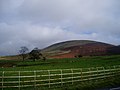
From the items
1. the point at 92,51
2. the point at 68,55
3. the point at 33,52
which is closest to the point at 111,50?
the point at 92,51

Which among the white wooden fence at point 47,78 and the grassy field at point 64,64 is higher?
the grassy field at point 64,64

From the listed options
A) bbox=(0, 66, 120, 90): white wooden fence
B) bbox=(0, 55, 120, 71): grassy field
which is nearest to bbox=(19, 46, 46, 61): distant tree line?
bbox=(0, 55, 120, 71): grassy field

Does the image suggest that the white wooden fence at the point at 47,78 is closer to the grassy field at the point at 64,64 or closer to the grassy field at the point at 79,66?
the grassy field at the point at 79,66

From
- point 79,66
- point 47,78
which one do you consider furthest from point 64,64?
point 47,78

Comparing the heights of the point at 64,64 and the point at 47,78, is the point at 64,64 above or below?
above

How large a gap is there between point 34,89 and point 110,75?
1602cm

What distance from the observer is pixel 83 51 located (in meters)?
170

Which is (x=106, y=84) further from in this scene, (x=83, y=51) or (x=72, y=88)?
(x=83, y=51)

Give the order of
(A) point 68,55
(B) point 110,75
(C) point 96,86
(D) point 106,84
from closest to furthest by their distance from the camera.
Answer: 1. (C) point 96,86
2. (D) point 106,84
3. (B) point 110,75
4. (A) point 68,55

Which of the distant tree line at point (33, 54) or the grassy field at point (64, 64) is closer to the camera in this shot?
the grassy field at point (64, 64)

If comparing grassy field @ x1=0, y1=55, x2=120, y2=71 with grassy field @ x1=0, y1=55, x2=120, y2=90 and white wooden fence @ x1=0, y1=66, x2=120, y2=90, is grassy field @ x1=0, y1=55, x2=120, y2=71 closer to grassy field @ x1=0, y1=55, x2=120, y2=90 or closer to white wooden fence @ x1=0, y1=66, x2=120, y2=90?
grassy field @ x1=0, y1=55, x2=120, y2=90

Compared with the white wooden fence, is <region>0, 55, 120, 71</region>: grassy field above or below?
above

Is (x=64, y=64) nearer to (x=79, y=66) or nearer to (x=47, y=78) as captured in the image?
(x=79, y=66)

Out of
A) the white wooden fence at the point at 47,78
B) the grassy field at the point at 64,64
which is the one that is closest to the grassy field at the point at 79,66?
the grassy field at the point at 64,64
